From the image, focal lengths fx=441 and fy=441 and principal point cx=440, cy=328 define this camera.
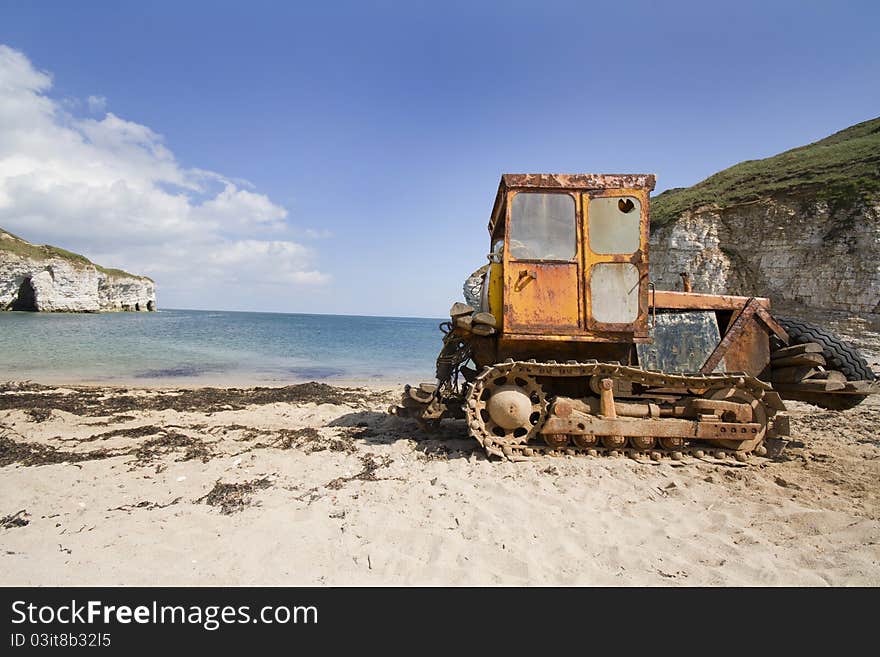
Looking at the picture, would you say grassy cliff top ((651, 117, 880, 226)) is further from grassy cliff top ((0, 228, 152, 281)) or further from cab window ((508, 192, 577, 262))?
grassy cliff top ((0, 228, 152, 281))

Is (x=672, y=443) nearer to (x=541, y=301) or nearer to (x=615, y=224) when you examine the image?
(x=541, y=301)

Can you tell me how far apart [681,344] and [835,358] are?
1742mm

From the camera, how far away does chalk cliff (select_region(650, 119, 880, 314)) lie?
67.6 ft

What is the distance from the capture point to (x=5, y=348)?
18.9m

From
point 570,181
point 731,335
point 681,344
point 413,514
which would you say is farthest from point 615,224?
point 413,514

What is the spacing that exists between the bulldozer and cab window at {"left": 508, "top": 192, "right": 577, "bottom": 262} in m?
0.01

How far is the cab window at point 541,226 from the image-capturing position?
4.96 metres

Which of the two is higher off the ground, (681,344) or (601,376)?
(681,344)

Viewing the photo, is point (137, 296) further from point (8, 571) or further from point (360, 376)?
point (8, 571)

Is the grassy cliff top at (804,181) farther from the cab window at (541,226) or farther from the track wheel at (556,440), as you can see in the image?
the track wheel at (556,440)

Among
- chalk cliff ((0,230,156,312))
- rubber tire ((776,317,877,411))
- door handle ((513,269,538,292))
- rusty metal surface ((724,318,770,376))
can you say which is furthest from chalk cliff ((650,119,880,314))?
chalk cliff ((0,230,156,312))

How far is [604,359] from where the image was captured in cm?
516
